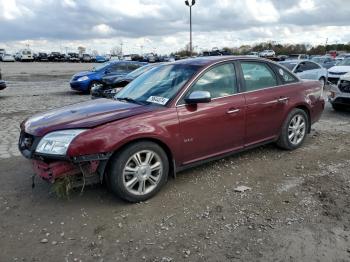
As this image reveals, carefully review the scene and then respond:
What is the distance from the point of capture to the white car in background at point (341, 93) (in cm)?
915

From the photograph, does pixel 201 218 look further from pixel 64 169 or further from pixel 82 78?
pixel 82 78

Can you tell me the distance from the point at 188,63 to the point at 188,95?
2.45 ft

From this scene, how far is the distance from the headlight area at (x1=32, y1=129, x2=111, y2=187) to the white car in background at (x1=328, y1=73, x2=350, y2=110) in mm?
7300

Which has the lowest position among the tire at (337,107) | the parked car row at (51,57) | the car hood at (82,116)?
the parked car row at (51,57)

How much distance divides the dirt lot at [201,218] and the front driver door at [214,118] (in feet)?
1.44

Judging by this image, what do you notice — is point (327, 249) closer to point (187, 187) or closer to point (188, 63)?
point (187, 187)

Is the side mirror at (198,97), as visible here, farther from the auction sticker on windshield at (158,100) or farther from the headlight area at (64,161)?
the headlight area at (64,161)

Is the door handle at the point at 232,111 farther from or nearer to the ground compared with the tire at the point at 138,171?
farther from the ground

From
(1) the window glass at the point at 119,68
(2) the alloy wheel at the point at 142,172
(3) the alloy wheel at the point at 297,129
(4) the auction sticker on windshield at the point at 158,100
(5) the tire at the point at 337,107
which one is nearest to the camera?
(2) the alloy wheel at the point at 142,172

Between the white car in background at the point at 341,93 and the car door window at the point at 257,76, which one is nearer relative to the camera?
the car door window at the point at 257,76

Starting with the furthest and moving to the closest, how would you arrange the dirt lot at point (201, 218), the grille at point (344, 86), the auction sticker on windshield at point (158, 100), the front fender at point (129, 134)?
the grille at point (344, 86) → the auction sticker on windshield at point (158, 100) → the front fender at point (129, 134) → the dirt lot at point (201, 218)

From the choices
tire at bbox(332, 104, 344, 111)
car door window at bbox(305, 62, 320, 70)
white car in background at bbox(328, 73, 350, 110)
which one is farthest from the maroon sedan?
car door window at bbox(305, 62, 320, 70)

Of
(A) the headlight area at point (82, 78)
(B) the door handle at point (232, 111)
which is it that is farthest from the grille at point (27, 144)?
(A) the headlight area at point (82, 78)

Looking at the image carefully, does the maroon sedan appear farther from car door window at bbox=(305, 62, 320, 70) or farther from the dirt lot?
car door window at bbox=(305, 62, 320, 70)
